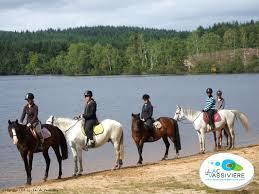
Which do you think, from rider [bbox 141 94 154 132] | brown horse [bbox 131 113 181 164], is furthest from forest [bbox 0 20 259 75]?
rider [bbox 141 94 154 132]

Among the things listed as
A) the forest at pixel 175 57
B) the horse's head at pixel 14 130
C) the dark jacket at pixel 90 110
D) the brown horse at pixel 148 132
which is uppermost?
the forest at pixel 175 57

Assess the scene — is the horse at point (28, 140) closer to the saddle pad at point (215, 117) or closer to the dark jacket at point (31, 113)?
the dark jacket at point (31, 113)

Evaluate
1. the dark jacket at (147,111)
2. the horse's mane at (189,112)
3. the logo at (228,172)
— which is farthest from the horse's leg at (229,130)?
the logo at (228,172)

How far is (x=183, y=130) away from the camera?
33.3 meters

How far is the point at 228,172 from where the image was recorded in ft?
38.0

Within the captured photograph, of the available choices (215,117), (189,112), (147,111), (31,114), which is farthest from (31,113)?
Answer: (215,117)

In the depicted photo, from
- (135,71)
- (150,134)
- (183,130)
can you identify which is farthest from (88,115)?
(135,71)

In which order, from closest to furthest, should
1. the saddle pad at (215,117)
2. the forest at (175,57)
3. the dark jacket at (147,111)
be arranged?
the dark jacket at (147,111) → the saddle pad at (215,117) → the forest at (175,57)

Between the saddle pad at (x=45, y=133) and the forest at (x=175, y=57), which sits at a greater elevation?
the forest at (x=175, y=57)

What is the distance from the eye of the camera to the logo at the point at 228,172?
11.5 meters

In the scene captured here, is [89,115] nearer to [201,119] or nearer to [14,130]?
[14,130]

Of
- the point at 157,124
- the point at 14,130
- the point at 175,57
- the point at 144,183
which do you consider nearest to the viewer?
the point at 144,183

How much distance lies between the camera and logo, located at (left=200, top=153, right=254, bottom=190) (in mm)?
11516

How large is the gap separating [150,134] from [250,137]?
436 inches
